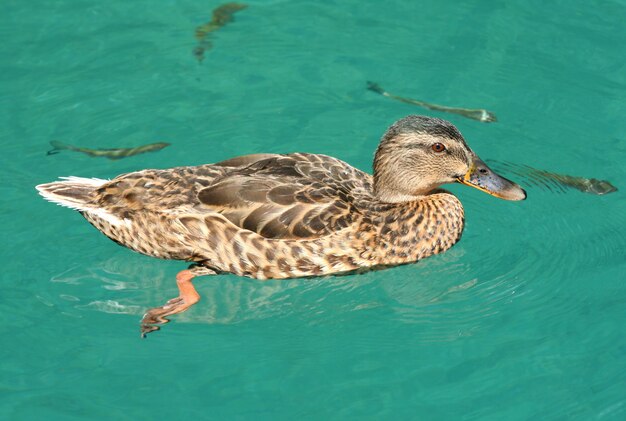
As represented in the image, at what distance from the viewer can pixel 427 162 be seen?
25.8 feet

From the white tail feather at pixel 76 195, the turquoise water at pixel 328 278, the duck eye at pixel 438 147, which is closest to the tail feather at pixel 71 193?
the white tail feather at pixel 76 195

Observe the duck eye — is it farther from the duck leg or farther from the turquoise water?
the duck leg

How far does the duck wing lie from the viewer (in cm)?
757

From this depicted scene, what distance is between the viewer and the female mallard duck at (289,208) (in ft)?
24.9

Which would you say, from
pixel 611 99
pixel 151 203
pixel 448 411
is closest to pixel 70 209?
pixel 151 203

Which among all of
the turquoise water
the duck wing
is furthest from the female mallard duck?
the turquoise water

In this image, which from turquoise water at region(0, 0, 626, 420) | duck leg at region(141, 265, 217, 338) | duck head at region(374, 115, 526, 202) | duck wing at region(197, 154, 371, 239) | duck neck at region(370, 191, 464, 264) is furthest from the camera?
duck neck at region(370, 191, 464, 264)

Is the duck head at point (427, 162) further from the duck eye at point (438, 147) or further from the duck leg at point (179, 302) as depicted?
the duck leg at point (179, 302)

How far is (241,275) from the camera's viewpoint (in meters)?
7.75

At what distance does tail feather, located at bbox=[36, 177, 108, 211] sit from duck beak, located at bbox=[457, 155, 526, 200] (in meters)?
2.96

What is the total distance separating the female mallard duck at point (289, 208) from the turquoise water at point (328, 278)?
0.18 meters

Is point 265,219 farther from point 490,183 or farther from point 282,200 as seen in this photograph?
point 490,183

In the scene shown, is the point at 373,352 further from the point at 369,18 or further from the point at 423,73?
the point at 369,18

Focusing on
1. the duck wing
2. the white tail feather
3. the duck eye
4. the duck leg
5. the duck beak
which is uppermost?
the duck eye
